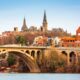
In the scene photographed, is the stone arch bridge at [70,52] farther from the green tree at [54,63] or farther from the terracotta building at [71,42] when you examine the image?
the terracotta building at [71,42]

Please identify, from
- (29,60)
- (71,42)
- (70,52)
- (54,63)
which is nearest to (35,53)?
(29,60)

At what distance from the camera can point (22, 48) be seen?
106m

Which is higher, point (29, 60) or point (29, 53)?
point (29, 53)

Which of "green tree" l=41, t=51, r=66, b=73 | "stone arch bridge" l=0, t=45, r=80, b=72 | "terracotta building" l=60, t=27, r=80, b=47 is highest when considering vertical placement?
"terracotta building" l=60, t=27, r=80, b=47

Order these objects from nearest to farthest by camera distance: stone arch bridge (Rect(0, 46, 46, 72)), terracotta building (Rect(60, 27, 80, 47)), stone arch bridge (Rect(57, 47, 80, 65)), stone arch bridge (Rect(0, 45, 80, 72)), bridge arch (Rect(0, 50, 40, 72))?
stone arch bridge (Rect(0, 46, 46, 72)) < bridge arch (Rect(0, 50, 40, 72)) < stone arch bridge (Rect(0, 45, 80, 72)) < stone arch bridge (Rect(57, 47, 80, 65)) < terracotta building (Rect(60, 27, 80, 47))

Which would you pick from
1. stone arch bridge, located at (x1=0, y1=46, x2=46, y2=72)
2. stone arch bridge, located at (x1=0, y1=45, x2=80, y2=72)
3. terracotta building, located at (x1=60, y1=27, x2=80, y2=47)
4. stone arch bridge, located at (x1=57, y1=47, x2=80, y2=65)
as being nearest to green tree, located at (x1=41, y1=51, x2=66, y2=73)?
stone arch bridge, located at (x1=0, y1=45, x2=80, y2=72)

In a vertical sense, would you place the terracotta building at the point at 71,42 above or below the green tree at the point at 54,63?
above

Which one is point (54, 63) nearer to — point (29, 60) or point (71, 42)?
point (29, 60)

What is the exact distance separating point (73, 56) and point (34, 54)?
6.41 meters

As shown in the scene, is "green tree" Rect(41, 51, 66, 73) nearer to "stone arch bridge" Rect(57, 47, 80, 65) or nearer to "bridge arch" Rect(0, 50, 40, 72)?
"bridge arch" Rect(0, 50, 40, 72)

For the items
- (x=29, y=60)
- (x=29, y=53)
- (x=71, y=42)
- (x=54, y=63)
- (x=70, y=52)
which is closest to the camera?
(x=54, y=63)

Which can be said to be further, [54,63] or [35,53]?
[35,53]

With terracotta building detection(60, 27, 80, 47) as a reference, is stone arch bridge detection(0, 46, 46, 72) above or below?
below

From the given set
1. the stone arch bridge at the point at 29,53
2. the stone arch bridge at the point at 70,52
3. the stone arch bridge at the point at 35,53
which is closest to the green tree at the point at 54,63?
the stone arch bridge at the point at 35,53
